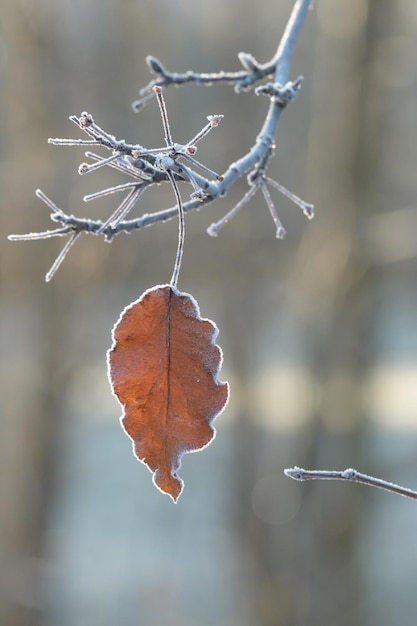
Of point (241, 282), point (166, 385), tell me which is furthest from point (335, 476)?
point (241, 282)

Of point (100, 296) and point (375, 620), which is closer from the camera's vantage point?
point (375, 620)

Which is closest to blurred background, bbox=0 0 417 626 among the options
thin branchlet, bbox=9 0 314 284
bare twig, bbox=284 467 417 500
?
thin branchlet, bbox=9 0 314 284

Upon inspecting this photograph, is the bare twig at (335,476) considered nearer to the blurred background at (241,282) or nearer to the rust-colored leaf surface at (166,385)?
the rust-colored leaf surface at (166,385)

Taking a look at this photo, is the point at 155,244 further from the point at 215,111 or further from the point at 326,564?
the point at 326,564

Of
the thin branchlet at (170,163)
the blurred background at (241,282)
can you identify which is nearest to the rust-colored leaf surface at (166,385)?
the thin branchlet at (170,163)

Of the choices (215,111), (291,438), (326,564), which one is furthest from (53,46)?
(326,564)

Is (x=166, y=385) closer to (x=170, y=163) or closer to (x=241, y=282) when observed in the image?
(x=170, y=163)
